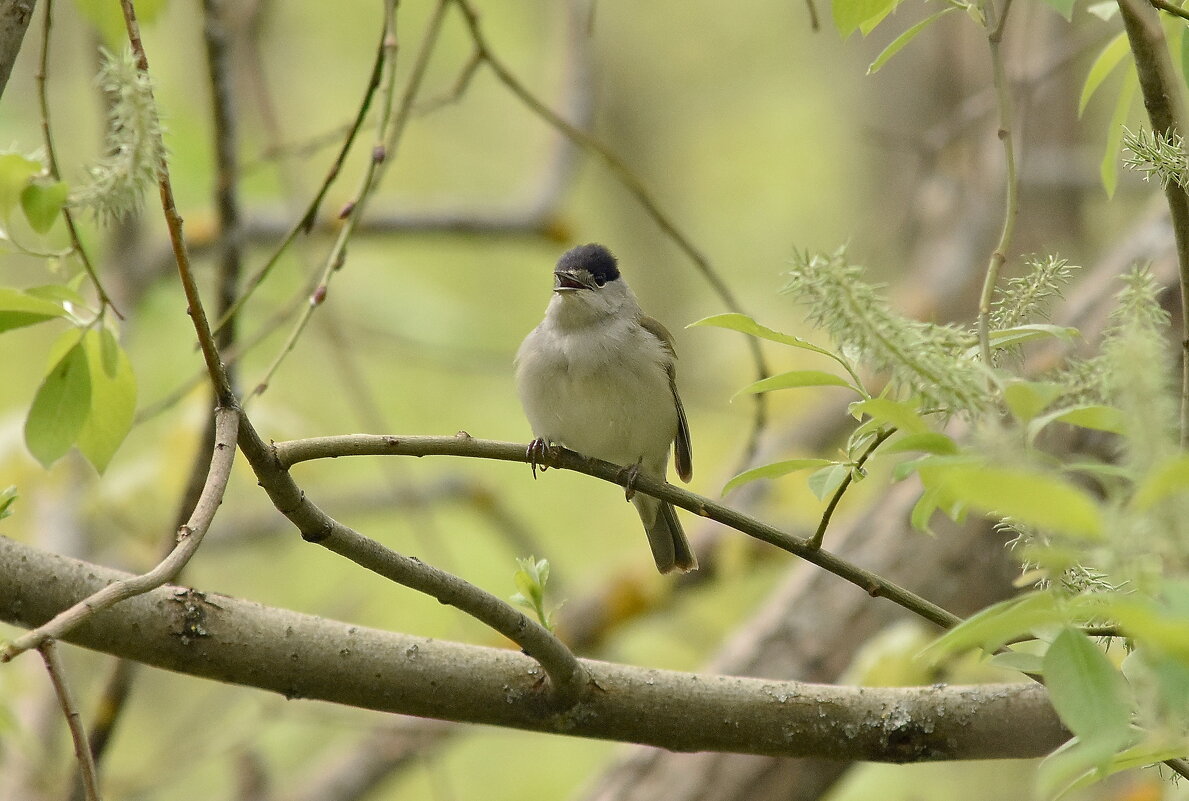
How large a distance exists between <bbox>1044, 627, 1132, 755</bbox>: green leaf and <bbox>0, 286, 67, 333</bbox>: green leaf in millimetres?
1846

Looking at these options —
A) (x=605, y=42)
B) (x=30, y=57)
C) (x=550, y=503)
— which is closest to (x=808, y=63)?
(x=605, y=42)

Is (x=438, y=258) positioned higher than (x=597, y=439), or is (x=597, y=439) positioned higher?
(x=438, y=258)

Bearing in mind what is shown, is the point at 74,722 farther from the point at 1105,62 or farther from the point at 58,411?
the point at 1105,62

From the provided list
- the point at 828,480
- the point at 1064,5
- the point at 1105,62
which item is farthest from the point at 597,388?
the point at 1064,5

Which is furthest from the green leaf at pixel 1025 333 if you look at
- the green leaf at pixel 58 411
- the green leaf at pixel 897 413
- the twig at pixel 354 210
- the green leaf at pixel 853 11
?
the green leaf at pixel 58 411

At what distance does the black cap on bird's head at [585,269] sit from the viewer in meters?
4.98

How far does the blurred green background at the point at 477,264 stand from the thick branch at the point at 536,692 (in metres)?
0.90

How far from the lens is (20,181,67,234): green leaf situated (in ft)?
6.93

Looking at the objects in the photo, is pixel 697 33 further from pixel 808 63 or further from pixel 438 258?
pixel 438 258

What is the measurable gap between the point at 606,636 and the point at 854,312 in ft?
17.3

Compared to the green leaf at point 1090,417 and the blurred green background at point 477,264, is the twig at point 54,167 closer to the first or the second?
the blurred green background at point 477,264

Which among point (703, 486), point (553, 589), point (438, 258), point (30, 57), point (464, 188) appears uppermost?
point (464, 188)

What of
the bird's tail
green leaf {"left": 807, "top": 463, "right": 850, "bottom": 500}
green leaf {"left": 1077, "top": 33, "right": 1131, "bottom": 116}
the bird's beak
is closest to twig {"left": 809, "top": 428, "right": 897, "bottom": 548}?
green leaf {"left": 807, "top": 463, "right": 850, "bottom": 500}

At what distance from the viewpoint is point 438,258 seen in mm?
12406
